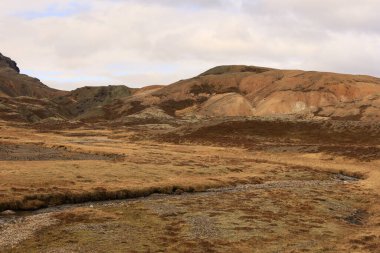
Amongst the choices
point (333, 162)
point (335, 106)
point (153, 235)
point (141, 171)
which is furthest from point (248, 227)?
point (335, 106)

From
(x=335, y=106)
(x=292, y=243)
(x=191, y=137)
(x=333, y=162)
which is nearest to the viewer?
(x=292, y=243)

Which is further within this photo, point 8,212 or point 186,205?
point 186,205

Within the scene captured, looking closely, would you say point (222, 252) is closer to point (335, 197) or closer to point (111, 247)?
point (111, 247)

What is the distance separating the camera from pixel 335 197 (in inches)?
2122

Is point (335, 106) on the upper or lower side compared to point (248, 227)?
upper

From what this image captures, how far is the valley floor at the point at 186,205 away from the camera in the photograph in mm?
32681

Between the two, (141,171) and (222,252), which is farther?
(141,171)

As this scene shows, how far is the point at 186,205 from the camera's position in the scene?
45969 mm

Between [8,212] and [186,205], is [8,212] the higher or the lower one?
the higher one

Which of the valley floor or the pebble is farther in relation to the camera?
the pebble

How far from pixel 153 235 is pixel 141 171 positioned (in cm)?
3233

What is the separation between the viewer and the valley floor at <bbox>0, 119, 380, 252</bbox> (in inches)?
1287

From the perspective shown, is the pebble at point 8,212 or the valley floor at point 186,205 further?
the pebble at point 8,212

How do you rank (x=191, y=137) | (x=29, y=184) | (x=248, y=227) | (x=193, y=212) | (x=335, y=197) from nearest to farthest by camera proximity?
(x=248, y=227)
(x=193, y=212)
(x=29, y=184)
(x=335, y=197)
(x=191, y=137)
